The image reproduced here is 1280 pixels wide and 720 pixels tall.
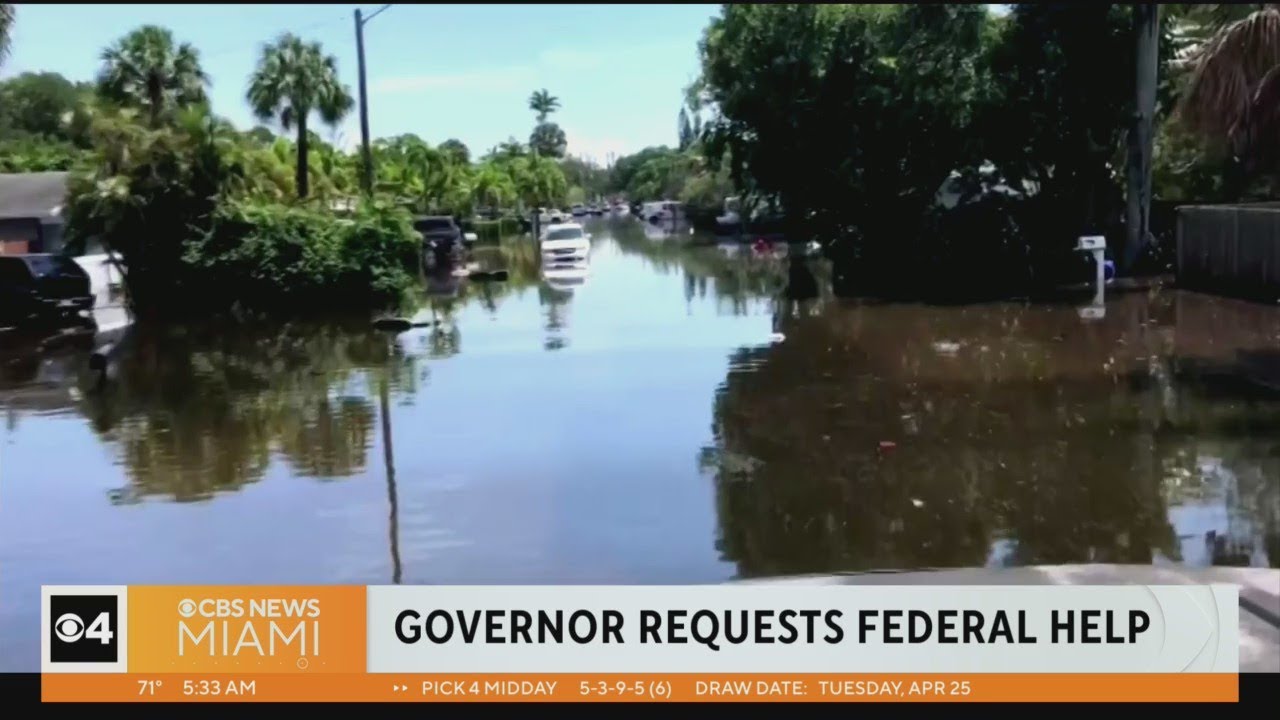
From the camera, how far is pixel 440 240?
40781 mm

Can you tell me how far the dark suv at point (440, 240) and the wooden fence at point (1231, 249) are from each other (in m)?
22.6

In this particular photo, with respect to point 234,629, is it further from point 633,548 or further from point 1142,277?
point 1142,277

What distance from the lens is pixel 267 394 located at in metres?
15.8

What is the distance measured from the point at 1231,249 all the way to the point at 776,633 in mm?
21915

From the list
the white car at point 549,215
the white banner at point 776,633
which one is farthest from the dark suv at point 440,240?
the white car at point 549,215

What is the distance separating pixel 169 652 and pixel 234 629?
273mm

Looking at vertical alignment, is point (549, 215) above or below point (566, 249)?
above

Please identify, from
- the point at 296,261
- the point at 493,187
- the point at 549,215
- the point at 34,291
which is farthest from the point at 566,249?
the point at 549,215

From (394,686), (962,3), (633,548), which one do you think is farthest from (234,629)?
(962,3)

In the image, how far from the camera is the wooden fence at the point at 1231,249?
2216 cm

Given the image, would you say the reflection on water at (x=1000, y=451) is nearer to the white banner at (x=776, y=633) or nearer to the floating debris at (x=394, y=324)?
the white banner at (x=776, y=633)

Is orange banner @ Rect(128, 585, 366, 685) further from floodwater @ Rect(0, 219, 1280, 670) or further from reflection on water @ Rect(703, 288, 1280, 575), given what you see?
reflection on water @ Rect(703, 288, 1280, 575)

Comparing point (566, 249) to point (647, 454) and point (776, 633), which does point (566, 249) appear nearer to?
point (647, 454)

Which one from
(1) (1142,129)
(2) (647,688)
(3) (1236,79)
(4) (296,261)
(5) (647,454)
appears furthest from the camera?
(4) (296,261)
